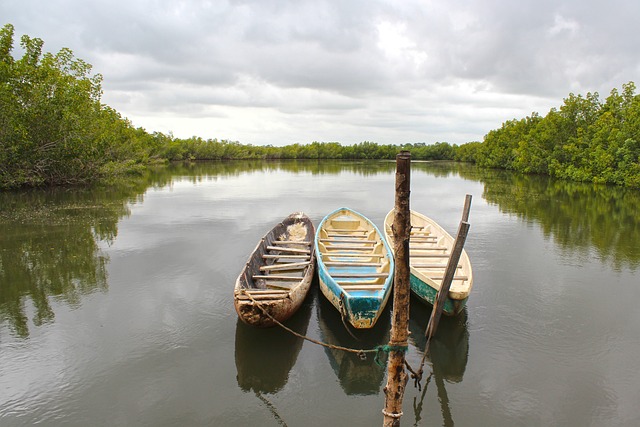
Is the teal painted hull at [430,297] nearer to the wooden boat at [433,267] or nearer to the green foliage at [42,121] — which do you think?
the wooden boat at [433,267]

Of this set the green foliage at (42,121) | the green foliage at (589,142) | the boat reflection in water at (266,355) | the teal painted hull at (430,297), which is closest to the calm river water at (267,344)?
the boat reflection in water at (266,355)

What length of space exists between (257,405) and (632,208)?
2460 cm

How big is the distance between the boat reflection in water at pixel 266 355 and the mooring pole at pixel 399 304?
6.72 feet

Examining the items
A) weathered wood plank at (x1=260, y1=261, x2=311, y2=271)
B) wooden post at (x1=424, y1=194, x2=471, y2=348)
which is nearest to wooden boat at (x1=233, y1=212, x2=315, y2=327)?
weathered wood plank at (x1=260, y1=261, x2=311, y2=271)

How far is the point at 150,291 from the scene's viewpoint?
9742mm

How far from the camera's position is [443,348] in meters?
7.30

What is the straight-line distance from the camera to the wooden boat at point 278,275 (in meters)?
7.05

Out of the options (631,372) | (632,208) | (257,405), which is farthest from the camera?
(632,208)

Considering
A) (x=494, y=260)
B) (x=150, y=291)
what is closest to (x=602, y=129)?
(x=494, y=260)

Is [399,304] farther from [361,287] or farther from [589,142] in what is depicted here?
[589,142]

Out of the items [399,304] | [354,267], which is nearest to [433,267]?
[354,267]

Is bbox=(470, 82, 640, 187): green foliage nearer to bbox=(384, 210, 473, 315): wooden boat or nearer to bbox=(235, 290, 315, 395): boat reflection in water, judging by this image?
bbox=(384, 210, 473, 315): wooden boat

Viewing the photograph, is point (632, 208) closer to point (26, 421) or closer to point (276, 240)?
point (276, 240)

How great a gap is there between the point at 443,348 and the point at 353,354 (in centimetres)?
164
